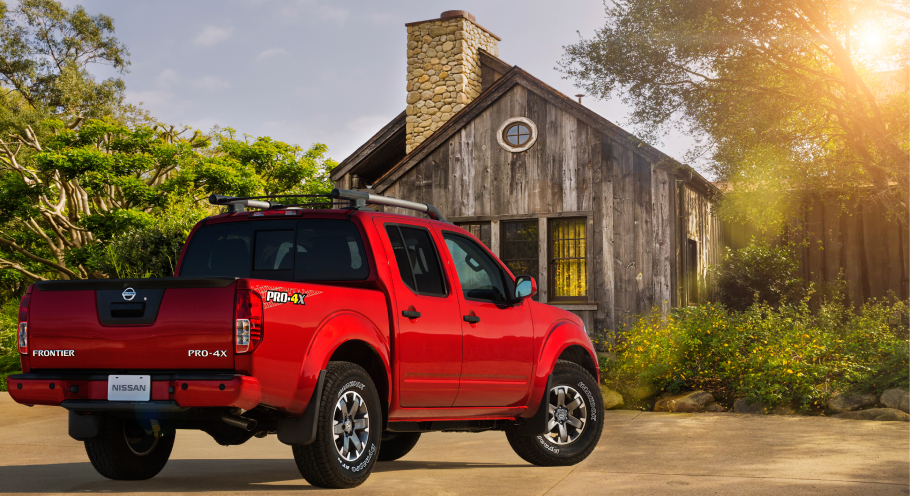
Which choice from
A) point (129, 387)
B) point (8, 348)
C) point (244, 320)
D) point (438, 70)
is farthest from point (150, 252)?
point (244, 320)

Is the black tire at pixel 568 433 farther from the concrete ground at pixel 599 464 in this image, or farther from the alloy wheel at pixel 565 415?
the concrete ground at pixel 599 464

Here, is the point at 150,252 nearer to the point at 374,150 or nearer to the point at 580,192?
the point at 374,150

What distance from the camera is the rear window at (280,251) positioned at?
20.4 ft

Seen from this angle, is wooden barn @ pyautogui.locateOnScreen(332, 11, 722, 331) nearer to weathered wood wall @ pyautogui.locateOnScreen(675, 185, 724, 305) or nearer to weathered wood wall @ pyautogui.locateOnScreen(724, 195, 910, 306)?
weathered wood wall @ pyautogui.locateOnScreen(675, 185, 724, 305)

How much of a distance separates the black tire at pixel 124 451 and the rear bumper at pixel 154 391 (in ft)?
2.34

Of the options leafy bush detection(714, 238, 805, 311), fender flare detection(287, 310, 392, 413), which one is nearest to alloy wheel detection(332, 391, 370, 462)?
fender flare detection(287, 310, 392, 413)

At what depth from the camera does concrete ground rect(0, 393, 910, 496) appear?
5.96m

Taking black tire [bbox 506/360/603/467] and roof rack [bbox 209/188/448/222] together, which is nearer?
roof rack [bbox 209/188/448/222]

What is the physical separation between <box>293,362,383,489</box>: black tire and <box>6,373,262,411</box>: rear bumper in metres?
0.61

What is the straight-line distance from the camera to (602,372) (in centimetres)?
1370

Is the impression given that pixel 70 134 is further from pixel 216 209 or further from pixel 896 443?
pixel 896 443

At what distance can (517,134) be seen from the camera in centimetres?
1667

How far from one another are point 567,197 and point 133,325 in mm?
11806

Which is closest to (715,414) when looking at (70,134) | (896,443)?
(896,443)
